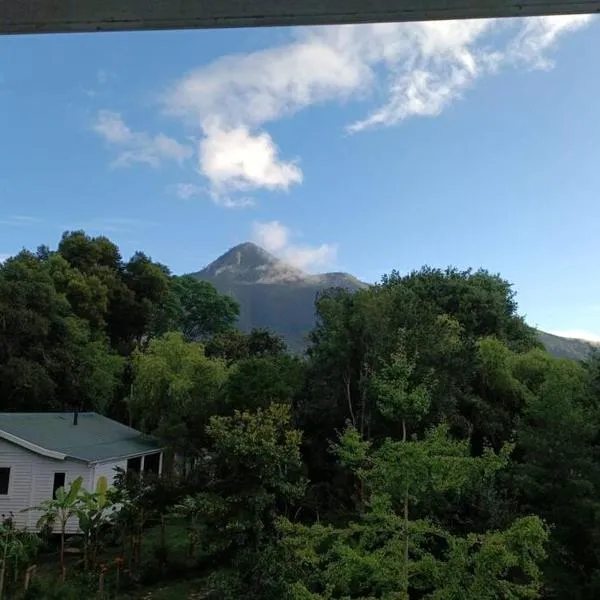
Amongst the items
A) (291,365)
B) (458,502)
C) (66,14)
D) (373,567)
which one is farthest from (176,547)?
(66,14)

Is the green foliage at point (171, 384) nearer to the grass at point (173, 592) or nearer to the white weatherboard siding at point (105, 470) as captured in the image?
the white weatherboard siding at point (105, 470)

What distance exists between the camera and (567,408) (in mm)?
9914

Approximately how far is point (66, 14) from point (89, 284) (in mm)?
26954

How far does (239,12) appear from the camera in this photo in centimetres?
161

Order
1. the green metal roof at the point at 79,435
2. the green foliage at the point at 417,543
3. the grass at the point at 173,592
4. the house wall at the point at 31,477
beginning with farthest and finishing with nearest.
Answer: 1. the green metal roof at the point at 79,435
2. the house wall at the point at 31,477
3. the grass at the point at 173,592
4. the green foliage at the point at 417,543

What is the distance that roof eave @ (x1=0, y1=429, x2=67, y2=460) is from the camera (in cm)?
1448

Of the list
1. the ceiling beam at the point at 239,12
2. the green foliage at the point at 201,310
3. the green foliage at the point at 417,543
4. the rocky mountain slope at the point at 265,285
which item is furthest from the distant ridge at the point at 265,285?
the ceiling beam at the point at 239,12

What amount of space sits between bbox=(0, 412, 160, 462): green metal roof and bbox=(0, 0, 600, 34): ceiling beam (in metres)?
14.4

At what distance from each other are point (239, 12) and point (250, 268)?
10062cm

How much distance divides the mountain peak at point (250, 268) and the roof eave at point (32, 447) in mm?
77367

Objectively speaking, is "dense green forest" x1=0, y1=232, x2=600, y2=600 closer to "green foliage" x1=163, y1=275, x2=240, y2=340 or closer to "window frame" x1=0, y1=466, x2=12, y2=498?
"window frame" x1=0, y1=466, x2=12, y2=498

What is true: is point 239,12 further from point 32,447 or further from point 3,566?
point 32,447

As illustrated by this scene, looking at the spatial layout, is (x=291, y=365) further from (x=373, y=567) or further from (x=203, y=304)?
(x=203, y=304)

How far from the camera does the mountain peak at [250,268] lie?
94750 millimetres
